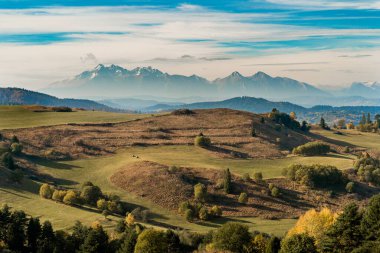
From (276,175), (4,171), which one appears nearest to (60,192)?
(4,171)

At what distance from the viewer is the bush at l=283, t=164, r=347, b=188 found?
119m

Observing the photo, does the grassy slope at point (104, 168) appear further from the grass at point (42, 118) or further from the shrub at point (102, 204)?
the shrub at point (102, 204)

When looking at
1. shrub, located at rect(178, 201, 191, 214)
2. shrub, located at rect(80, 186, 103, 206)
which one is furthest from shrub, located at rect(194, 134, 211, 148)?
shrub, located at rect(80, 186, 103, 206)

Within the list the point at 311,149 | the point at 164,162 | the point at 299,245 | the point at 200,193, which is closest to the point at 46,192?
the point at 200,193

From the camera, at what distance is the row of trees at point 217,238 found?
5669 cm

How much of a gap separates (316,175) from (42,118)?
11520 centimetres

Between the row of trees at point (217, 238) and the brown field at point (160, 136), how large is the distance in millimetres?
67905

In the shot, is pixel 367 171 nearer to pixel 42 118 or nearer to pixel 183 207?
pixel 183 207

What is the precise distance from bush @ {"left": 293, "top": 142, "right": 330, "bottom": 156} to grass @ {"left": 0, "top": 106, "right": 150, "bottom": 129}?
75.5 meters

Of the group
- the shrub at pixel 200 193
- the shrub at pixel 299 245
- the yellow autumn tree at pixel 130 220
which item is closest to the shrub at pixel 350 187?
the shrub at pixel 200 193

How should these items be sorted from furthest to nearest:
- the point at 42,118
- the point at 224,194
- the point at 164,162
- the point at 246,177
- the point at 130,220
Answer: the point at 42,118
the point at 164,162
the point at 246,177
the point at 224,194
the point at 130,220

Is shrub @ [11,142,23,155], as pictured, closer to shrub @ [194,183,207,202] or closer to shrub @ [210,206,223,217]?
shrub @ [194,183,207,202]

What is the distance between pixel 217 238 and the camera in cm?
6631

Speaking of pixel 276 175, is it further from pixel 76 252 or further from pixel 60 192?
pixel 76 252
